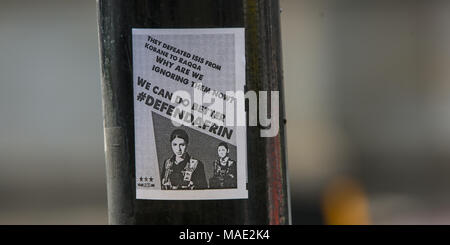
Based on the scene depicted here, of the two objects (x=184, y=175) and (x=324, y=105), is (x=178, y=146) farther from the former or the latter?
(x=324, y=105)

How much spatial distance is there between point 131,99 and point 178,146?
0.18 m

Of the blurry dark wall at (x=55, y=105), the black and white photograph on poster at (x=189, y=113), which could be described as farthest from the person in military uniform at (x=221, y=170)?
the blurry dark wall at (x=55, y=105)

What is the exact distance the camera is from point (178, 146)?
1901 mm

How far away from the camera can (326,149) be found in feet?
22.2

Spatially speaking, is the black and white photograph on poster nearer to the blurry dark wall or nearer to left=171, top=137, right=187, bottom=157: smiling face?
left=171, top=137, right=187, bottom=157: smiling face

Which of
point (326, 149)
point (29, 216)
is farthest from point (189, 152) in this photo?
point (29, 216)

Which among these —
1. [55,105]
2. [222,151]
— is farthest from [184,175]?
[55,105]

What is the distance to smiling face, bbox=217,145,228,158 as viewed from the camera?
1893 mm

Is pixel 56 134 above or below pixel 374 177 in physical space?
above

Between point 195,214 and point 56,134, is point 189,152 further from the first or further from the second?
point 56,134

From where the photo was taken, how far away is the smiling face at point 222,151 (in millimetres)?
1893

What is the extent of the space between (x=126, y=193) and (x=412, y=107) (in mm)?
5262

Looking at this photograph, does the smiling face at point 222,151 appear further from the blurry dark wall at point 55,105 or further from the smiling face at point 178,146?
the blurry dark wall at point 55,105

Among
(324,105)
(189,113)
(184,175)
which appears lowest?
(184,175)
